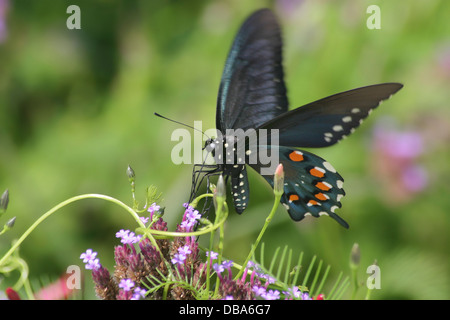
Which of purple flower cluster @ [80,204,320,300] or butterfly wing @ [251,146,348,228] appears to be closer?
purple flower cluster @ [80,204,320,300]

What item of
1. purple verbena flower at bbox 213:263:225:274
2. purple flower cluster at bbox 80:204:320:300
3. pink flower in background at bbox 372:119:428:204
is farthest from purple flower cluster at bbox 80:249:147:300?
pink flower in background at bbox 372:119:428:204

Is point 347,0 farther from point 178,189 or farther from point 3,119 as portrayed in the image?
point 3,119

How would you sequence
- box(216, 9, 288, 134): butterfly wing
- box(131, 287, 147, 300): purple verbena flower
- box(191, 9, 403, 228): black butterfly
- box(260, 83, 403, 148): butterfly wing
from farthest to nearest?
1. box(216, 9, 288, 134): butterfly wing
2. box(191, 9, 403, 228): black butterfly
3. box(260, 83, 403, 148): butterfly wing
4. box(131, 287, 147, 300): purple verbena flower

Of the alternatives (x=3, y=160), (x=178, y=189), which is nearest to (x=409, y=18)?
(x=178, y=189)

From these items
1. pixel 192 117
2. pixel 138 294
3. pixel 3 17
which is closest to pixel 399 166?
pixel 192 117

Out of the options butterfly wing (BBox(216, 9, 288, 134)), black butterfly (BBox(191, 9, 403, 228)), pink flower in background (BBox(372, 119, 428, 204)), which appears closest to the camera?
black butterfly (BBox(191, 9, 403, 228))

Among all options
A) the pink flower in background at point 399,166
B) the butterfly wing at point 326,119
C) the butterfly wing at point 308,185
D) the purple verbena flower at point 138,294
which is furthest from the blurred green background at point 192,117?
the purple verbena flower at point 138,294

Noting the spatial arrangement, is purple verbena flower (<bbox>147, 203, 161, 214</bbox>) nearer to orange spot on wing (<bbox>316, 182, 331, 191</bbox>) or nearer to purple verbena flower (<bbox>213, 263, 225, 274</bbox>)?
purple verbena flower (<bbox>213, 263, 225, 274</bbox>)

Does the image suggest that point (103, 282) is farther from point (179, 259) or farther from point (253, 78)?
point (253, 78)
